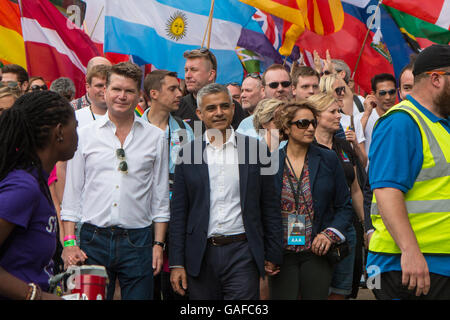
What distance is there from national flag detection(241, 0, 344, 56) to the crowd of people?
10.6 ft

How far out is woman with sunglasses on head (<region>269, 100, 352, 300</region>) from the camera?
4.87 m

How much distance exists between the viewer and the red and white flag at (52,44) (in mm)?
8883

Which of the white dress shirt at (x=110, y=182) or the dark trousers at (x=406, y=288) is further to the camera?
the white dress shirt at (x=110, y=182)

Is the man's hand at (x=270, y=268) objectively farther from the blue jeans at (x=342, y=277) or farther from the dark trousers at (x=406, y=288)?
the dark trousers at (x=406, y=288)

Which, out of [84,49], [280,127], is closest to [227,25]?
[84,49]

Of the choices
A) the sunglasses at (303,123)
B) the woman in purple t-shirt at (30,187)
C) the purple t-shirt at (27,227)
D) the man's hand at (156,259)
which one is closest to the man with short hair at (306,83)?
the sunglasses at (303,123)

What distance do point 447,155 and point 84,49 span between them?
6.84 metres

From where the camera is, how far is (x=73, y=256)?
445 cm

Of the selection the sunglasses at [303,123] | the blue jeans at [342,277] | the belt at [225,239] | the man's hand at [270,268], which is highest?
the sunglasses at [303,123]

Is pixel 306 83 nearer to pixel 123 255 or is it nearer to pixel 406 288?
pixel 123 255

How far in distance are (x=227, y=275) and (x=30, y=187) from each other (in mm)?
2152

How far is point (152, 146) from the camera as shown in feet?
16.1

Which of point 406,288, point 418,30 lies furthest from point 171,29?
point 406,288
